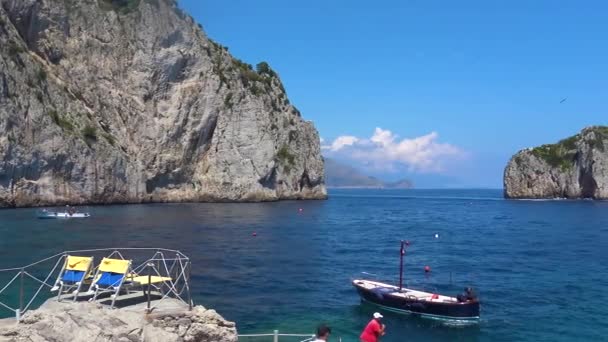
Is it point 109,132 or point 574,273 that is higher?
point 109,132

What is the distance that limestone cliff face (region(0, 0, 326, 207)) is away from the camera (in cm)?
9888

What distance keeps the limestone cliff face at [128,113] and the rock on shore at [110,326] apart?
3374 inches

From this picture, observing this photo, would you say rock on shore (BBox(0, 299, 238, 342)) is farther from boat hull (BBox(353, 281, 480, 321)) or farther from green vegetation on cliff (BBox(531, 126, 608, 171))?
green vegetation on cliff (BBox(531, 126, 608, 171))

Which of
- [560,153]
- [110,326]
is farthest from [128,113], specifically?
[560,153]

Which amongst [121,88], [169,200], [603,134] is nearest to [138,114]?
[121,88]

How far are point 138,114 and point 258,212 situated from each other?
3835 centimetres

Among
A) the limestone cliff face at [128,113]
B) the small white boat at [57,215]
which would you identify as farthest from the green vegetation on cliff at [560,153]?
the small white boat at [57,215]

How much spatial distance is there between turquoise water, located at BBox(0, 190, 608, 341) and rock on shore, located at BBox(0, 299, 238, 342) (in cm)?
1108

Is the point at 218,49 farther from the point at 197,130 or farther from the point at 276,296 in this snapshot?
the point at 276,296

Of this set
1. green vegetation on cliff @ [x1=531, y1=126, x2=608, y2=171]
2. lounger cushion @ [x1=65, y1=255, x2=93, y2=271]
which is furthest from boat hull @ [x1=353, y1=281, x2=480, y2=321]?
green vegetation on cliff @ [x1=531, y1=126, x2=608, y2=171]

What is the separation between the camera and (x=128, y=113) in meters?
123

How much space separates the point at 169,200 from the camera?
12838cm

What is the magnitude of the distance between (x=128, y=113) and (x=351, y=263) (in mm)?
85902

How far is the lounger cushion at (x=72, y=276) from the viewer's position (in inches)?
738
